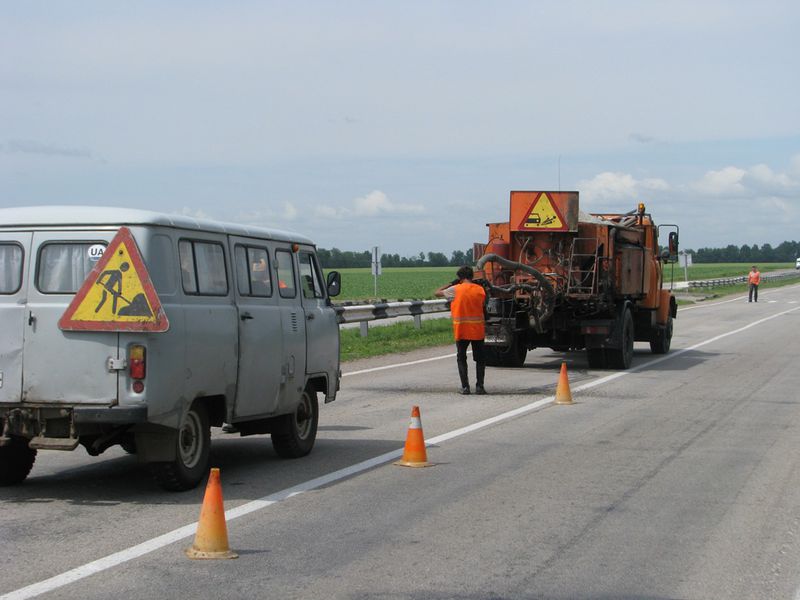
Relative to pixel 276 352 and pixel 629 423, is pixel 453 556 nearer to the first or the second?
pixel 276 352

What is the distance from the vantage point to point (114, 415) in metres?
8.02

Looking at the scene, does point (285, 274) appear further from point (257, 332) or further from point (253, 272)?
point (257, 332)

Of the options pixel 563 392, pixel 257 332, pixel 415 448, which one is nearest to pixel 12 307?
pixel 257 332

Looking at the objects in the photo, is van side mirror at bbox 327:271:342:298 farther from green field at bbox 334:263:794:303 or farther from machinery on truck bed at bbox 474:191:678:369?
green field at bbox 334:263:794:303

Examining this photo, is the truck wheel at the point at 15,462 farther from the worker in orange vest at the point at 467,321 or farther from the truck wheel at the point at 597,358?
the truck wheel at the point at 597,358

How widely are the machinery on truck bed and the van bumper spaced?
464 inches

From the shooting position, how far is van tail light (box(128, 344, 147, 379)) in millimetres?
8102

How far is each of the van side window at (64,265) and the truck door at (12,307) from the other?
0.40ft

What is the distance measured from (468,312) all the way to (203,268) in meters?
7.74

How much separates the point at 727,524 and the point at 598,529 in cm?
93

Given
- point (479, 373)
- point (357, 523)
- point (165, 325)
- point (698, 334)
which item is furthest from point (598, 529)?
point (698, 334)

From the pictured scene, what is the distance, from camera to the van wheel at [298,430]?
10477 millimetres

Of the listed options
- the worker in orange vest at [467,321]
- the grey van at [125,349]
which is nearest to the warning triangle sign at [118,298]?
the grey van at [125,349]

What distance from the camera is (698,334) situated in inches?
1239
